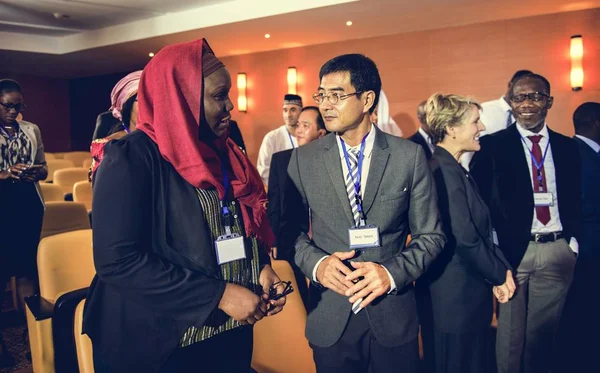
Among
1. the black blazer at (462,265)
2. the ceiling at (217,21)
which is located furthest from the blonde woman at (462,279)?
the ceiling at (217,21)

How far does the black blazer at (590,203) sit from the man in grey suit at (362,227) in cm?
178

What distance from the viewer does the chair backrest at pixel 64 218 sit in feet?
10.7

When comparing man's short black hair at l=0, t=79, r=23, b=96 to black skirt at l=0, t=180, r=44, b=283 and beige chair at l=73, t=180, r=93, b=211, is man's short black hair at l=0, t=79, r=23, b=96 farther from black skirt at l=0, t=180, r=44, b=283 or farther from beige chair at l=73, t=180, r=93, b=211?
beige chair at l=73, t=180, r=93, b=211

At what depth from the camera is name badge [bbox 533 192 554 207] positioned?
2572 millimetres

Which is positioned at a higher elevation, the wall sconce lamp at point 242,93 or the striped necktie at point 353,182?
the wall sconce lamp at point 242,93

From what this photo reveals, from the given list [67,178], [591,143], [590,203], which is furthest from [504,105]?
[67,178]

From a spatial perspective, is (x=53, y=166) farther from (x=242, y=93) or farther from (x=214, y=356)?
(x=214, y=356)

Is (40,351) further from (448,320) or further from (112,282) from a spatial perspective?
(448,320)

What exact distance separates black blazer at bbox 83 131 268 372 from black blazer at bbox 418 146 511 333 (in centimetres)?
121

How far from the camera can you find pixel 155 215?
3.91ft

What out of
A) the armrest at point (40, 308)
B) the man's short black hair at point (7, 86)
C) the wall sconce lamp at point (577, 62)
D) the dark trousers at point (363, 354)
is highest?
the wall sconce lamp at point (577, 62)

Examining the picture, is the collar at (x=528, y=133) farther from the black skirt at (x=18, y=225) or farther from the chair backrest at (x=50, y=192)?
the chair backrest at (x=50, y=192)

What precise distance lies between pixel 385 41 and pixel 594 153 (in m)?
4.26

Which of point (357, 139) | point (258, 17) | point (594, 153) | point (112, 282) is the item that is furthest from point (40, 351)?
point (258, 17)
